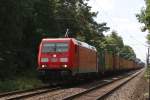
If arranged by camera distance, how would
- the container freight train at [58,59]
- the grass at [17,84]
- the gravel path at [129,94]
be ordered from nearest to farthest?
the gravel path at [129,94], the grass at [17,84], the container freight train at [58,59]

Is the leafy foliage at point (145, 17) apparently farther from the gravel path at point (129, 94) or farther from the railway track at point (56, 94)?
the railway track at point (56, 94)

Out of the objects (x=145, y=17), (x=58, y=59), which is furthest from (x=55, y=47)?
(x=145, y=17)

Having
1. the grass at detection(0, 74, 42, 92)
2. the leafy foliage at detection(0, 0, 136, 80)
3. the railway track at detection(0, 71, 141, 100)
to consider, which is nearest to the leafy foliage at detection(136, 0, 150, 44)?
the leafy foliage at detection(0, 0, 136, 80)

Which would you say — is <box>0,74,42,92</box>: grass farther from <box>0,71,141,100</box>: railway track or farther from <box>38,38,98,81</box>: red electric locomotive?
<box>0,71,141,100</box>: railway track

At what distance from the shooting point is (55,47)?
27.5 m

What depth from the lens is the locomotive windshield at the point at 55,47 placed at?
89.4 feet

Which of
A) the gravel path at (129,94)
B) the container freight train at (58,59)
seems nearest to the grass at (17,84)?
the container freight train at (58,59)

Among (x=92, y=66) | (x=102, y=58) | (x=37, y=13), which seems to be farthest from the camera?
(x=102, y=58)

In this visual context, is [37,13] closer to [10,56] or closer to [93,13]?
[10,56]

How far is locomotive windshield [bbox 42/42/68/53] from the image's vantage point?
89.4 ft

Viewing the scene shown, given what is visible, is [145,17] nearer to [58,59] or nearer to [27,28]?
[27,28]

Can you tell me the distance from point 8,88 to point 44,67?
287 centimetres

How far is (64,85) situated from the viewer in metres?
28.9

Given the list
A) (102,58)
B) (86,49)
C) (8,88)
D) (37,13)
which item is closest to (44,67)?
(8,88)
